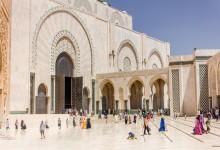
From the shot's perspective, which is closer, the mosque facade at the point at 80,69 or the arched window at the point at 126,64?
the mosque facade at the point at 80,69

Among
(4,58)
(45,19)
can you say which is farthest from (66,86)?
(4,58)

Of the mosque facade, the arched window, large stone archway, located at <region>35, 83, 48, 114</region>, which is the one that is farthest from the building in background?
the arched window

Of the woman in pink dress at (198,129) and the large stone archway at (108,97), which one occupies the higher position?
the large stone archway at (108,97)

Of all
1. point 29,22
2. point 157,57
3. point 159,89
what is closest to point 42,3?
point 29,22

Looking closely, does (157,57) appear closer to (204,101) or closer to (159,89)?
(159,89)

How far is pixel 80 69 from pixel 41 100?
15.2 feet

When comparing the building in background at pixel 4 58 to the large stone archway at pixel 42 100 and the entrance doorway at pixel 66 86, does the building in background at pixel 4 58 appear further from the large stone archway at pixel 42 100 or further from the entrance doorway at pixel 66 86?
the entrance doorway at pixel 66 86

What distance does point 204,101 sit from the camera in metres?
21.9

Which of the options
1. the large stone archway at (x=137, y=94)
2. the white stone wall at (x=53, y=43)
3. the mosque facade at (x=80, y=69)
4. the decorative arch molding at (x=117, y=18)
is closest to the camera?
the white stone wall at (x=53, y=43)

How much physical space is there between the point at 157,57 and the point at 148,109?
11643 mm

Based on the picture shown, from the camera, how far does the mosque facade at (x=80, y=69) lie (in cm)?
1917

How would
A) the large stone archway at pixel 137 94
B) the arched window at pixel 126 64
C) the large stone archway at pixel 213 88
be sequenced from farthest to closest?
the arched window at pixel 126 64 < the large stone archway at pixel 137 94 < the large stone archway at pixel 213 88

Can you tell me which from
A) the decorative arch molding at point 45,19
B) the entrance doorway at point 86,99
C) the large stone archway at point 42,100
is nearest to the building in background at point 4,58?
the decorative arch molding at point 45,19

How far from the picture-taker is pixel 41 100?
20797mm
